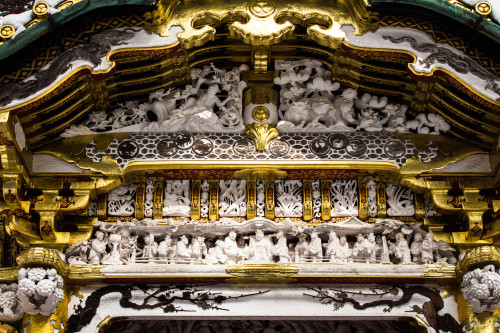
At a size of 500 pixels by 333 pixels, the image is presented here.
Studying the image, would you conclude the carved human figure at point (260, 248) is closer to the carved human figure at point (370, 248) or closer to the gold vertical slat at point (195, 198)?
the gold vertical slat at point (195, 198)

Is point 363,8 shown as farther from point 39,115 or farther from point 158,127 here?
point 39,115

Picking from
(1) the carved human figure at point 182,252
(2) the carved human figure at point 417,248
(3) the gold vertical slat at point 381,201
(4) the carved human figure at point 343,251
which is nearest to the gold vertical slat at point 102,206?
(1) the carved human figure at point 182,252

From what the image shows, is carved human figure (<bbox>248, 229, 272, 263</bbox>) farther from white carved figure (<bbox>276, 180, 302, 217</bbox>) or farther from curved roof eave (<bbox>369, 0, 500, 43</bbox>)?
curved roof eave (<bbox>369, 0, 500, 43</bbox>)

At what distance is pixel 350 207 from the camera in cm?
905

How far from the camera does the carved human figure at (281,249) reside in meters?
8.74

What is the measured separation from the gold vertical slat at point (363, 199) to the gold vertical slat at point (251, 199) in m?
0.95

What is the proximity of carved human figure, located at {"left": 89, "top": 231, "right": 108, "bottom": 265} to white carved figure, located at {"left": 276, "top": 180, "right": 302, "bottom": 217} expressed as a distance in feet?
5.21

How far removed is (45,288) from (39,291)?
0.18 ft

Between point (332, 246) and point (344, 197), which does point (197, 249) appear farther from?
point (344, 197)

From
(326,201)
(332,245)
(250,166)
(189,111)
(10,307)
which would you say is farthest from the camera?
(189,111)

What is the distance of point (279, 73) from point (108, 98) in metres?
1.61

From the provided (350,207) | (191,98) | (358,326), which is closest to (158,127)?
(191,98)

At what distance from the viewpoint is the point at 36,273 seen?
27.4ft

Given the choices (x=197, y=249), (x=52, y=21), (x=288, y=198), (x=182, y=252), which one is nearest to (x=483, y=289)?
(x=288, y=198)
